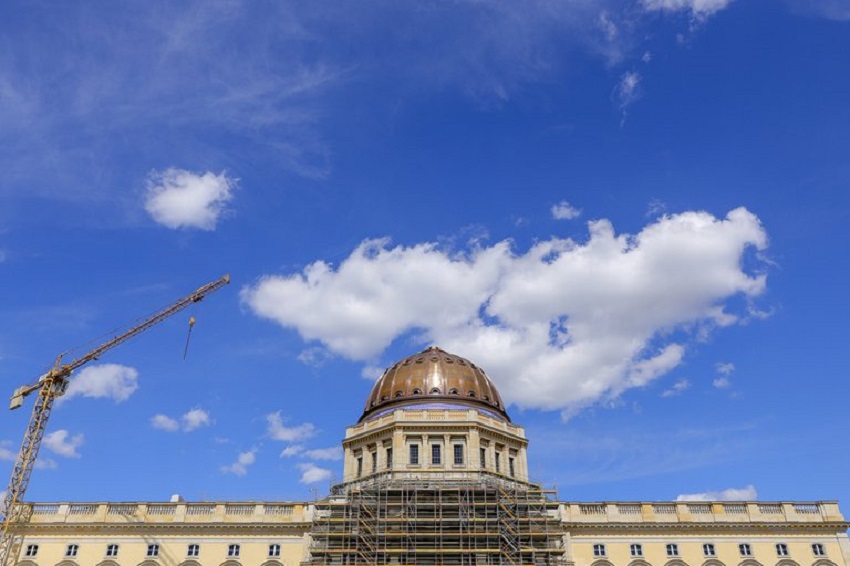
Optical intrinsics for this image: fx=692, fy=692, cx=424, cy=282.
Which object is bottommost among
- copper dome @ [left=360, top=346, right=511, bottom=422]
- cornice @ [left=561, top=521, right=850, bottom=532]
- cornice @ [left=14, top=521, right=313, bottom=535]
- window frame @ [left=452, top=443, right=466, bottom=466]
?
cornice @ [left=561, top=521, right=850, bottom=532]

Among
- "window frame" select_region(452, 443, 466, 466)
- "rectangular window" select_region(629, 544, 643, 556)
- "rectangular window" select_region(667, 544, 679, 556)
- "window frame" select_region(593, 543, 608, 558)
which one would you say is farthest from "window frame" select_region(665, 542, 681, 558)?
"window frame" select_region(452, 443, 466, 466)

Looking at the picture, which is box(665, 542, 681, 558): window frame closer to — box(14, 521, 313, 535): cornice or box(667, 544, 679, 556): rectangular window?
box(667, 544, 679, 556): rectangular window

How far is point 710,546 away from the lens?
5469 cm

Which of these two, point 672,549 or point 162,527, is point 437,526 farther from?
point 162,527

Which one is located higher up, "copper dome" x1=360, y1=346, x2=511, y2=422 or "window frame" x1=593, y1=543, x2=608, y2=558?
"copper dome" x1=360, y1=346, x2=511, y2=422

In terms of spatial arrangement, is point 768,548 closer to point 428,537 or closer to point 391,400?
point 428,537

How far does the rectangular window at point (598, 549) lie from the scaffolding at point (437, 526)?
9.86ft

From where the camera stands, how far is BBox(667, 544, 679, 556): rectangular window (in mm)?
54625

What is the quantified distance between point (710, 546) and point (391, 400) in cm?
2994

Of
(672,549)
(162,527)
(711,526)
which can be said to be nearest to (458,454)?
(672,549)

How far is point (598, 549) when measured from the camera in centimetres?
5522

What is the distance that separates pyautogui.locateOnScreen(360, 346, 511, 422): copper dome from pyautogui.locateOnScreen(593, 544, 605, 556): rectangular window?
15667 millimetres

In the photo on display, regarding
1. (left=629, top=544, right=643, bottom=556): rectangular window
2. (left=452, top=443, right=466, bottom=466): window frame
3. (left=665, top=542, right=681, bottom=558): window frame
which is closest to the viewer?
(left=665, top=542, right=681, bottom=558): window frame

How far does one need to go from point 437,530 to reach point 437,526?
29cm
